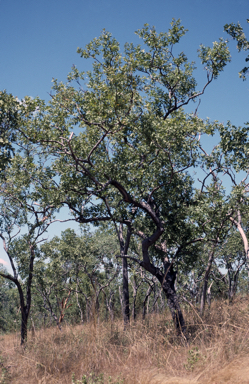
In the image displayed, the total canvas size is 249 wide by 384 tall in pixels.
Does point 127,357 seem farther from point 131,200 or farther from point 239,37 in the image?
point 239,37

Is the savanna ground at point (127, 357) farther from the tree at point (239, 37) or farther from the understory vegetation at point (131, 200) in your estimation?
the tree at point (239, 37)

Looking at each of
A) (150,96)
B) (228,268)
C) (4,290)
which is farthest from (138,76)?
(4,290)

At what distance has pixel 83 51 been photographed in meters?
12.8

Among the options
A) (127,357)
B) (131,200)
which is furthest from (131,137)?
(127,357)

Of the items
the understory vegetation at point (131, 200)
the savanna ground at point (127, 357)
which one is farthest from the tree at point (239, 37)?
the savanna ground at point (127, 357)

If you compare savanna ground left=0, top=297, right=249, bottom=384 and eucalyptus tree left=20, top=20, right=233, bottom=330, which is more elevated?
eucalyptus tree left=20, top=20, right=233, bottom=330

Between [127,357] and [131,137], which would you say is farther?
[131,137]

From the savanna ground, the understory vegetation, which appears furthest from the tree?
the savanna ground

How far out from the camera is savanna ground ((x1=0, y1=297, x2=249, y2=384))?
4.73 metres

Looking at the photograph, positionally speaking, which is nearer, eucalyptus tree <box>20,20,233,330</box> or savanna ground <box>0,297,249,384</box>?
savanna ground <box>0,297,249,384</box>

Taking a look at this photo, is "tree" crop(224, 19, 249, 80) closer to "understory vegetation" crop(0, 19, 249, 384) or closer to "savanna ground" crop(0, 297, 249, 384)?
"understory vegetation" crop(0, 19, 249, 384)

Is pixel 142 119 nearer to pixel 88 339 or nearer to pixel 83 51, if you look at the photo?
pixel 83 51

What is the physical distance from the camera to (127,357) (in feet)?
19.8

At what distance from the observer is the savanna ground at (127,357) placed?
473 centimetres
